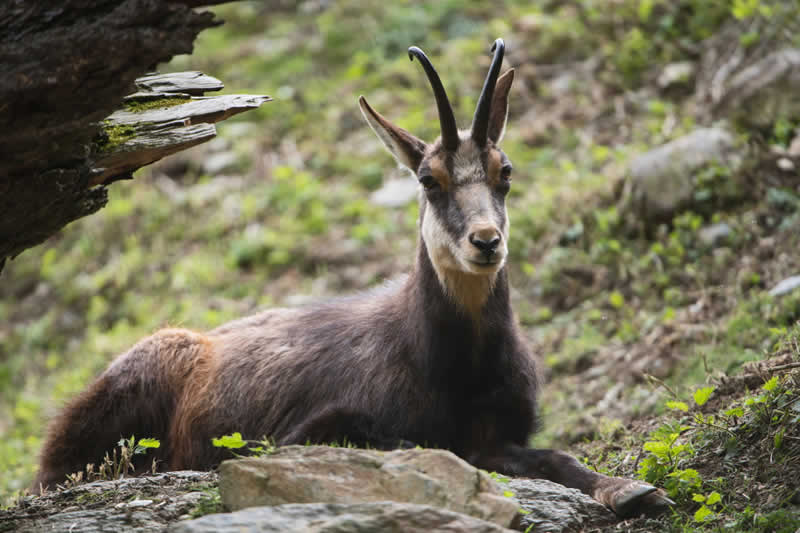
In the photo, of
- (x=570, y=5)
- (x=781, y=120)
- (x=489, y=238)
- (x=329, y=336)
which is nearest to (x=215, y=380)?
(x=329, y=336)

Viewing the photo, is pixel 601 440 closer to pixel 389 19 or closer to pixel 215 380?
pixel 215 380

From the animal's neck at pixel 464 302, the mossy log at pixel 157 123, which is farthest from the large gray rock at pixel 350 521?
the animal's neck at pixel 464 302

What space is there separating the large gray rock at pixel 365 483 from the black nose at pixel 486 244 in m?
1.68

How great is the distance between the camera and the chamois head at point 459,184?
550 cm

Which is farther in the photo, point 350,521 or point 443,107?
point 443,107

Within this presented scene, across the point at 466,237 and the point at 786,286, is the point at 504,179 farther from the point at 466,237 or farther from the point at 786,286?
the point at 786,286

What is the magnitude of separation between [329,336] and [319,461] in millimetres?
2455

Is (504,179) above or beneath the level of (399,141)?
beneath

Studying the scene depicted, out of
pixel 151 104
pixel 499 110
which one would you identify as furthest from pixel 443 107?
pixel 151 104

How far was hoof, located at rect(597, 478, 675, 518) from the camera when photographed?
440 centimetres

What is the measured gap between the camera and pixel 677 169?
8680mm

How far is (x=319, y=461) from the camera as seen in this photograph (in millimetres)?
3914

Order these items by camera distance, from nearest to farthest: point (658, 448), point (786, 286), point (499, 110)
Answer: point (658, 448) < point (499, 110) < point (786, 286)

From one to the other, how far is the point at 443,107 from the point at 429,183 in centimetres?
52
